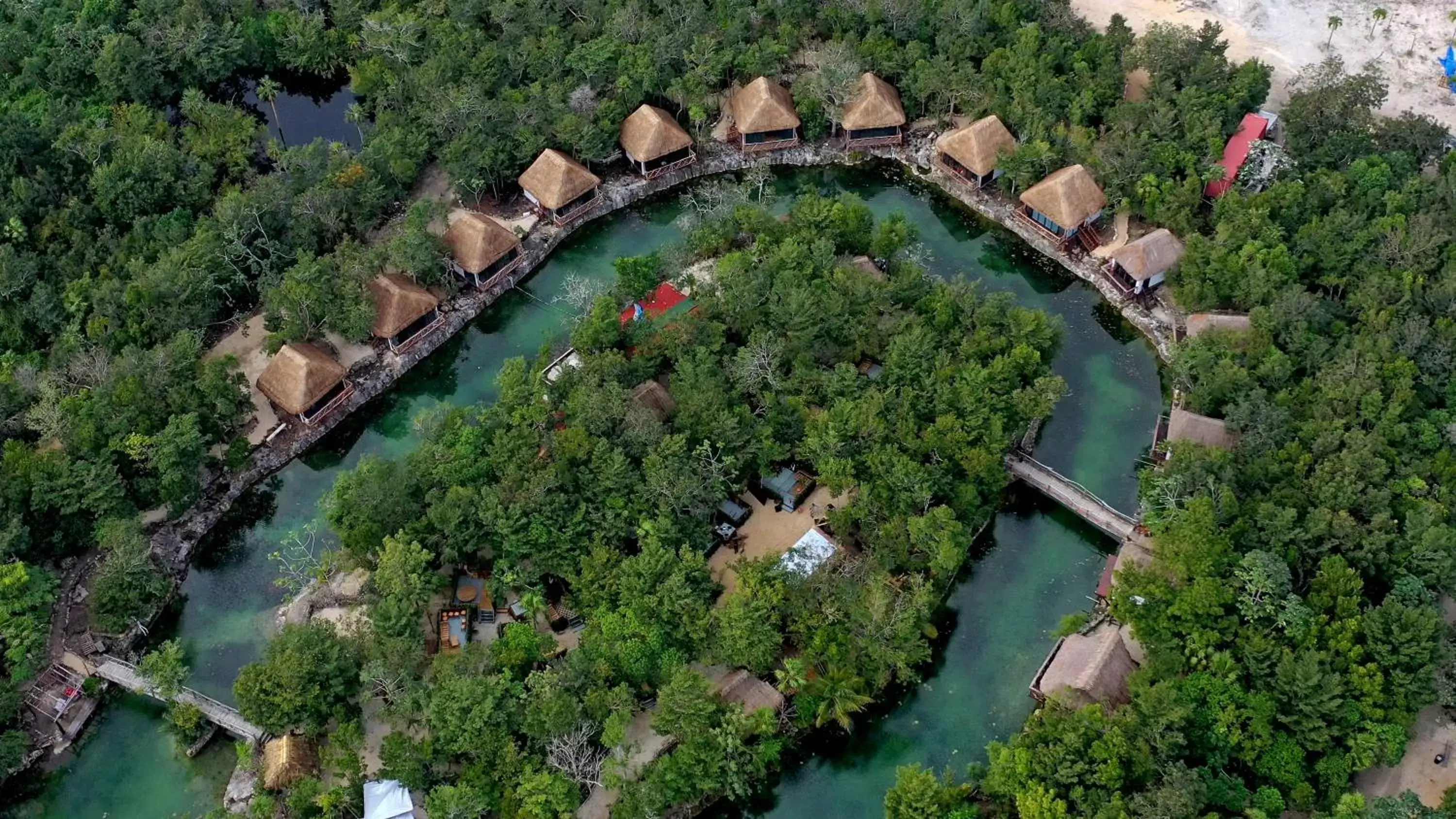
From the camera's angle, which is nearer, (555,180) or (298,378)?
(298,378)

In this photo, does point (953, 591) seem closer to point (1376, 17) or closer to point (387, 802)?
point (387, 802)

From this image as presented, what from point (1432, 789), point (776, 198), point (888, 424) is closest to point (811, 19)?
point (776, 198)

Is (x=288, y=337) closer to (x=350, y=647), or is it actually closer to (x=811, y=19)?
(x=350, y=647)

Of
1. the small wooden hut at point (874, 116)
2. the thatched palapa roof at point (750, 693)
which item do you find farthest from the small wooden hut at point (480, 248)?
the thatched palapa roof at point (750, 693)

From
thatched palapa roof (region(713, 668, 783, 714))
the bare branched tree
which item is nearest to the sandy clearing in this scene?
thatched palapa roof (region(713, 668, 783, 714))

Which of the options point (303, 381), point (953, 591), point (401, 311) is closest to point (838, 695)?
point (953, 591)

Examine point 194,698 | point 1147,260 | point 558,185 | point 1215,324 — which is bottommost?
point 194,698

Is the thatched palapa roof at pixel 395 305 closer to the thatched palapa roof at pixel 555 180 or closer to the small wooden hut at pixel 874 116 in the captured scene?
the thatched palapa roof at pixel 555 180
